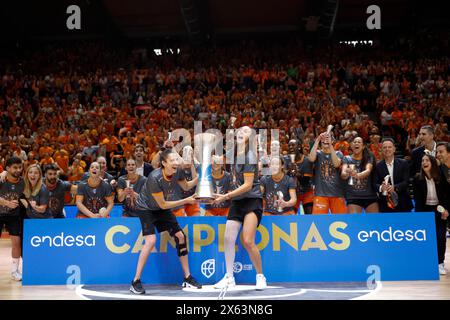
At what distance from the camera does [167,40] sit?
2711 cm

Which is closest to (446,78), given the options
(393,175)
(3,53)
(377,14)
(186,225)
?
(377,14)

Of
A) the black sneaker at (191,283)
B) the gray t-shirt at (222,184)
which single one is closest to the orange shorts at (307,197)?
the gray t-shirt at (222,184)

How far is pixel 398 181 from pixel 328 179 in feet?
3.16

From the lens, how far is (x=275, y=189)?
7.50 meters

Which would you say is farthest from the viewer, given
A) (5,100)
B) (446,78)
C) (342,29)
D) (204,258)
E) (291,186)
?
(342,29)

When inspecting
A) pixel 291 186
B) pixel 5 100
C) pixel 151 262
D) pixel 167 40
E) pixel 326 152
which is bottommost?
pixel 151 262

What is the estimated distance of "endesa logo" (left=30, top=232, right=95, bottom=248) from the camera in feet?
22.4

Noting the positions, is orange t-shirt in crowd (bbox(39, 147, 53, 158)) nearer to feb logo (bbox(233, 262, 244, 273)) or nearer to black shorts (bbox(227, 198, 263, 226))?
feb logo (bbox(233, 262, 244, 273))

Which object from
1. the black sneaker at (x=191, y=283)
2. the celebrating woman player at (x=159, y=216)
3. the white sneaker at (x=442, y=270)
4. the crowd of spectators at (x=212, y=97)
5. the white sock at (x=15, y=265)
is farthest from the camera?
the crowd of spectators at (x=212, y=97)

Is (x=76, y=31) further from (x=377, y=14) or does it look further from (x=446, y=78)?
(x=446, y=78)

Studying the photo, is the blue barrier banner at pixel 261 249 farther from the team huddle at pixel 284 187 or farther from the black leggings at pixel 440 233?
the black leggings at pixel 440 233

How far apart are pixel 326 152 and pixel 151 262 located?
2890mm

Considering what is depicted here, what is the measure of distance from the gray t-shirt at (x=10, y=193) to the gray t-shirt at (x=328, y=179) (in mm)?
4208

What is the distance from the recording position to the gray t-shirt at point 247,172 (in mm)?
6176
